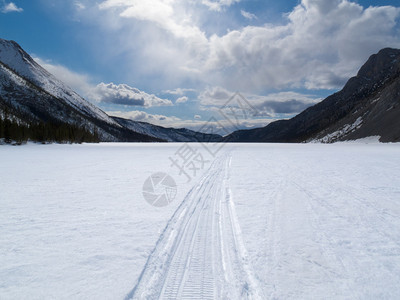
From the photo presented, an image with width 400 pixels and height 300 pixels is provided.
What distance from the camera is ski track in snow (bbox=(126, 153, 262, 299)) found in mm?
3238

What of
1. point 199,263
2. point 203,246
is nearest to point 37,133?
point 203,246

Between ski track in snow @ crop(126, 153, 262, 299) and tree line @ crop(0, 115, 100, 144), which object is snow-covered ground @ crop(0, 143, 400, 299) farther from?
tree line @ crop(0, 115, 100, 144)

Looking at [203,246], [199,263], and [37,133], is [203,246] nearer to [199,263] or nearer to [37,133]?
[199,263]

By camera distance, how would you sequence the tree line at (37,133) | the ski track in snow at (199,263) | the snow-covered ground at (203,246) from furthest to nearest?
the tree line at (37,133), the snow-covered ground at (203,246), the ski track in snow at (199,263)

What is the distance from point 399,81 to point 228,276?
447ft

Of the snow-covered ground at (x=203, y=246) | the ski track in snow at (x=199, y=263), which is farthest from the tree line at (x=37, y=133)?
the ski track in snow at (x=199, y=263)

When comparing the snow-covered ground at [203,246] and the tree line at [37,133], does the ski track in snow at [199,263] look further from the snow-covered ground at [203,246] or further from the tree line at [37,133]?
the tree line at [37,133]

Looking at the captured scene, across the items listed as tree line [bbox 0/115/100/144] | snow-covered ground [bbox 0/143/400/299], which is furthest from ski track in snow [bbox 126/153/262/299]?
tree line [bbox 0/115/100/144]

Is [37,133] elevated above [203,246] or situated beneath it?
elevated above

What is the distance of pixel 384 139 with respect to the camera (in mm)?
76938

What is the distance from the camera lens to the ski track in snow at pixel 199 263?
324 centimetres

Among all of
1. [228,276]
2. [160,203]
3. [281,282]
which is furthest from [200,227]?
[160,203]

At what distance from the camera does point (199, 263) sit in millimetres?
3930

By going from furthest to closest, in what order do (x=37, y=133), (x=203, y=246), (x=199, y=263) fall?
A: (x=37, y=133), (x=203, y=246), (x=199, y=263)
